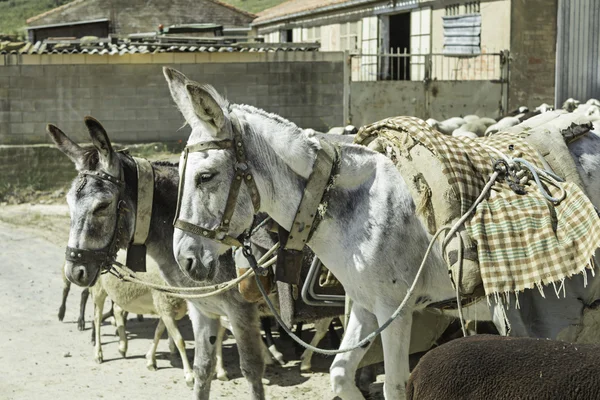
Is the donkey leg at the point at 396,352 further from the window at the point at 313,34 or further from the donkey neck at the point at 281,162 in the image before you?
the window at the point at 313,34

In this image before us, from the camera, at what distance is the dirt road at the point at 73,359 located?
734cm

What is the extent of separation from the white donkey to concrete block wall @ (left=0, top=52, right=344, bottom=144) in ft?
42.1

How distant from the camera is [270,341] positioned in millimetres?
8539

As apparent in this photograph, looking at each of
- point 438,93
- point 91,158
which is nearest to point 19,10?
point 438,93

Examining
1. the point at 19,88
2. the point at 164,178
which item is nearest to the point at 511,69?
the point at 19,88

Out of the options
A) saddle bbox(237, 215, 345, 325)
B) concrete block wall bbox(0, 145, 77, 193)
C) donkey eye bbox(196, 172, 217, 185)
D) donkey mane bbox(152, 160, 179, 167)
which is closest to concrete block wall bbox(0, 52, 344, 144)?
concrete block wall bbox(0, 145, 77, 193)

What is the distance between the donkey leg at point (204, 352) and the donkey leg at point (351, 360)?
1.64m

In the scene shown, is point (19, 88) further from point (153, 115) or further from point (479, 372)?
point (479, 372)

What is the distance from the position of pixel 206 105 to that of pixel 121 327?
5.41m

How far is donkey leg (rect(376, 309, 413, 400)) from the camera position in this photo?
4.20 metres

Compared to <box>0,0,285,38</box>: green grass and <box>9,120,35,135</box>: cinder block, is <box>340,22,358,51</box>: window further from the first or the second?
<box>0,0,285,38</box>: green grass

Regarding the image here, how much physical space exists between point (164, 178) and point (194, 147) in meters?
1.63

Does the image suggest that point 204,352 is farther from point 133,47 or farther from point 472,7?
point 472,7

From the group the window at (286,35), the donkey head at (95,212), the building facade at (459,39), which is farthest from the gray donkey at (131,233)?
the window at (286,35)
